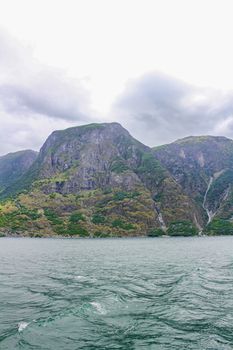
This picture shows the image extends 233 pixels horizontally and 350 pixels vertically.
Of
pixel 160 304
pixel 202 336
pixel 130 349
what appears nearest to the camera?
pixel 130 349

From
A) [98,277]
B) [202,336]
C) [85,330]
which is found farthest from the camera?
[98,277]

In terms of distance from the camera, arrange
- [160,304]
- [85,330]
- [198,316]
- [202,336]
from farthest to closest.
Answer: [160,304] < [198,316] < [85,330] < [202,336]

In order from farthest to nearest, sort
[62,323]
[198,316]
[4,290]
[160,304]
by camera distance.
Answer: [4,290] < [160,304] < [198,316] < [62,323]

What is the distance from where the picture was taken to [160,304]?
42.6 meters

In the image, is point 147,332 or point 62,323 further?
point 62,323

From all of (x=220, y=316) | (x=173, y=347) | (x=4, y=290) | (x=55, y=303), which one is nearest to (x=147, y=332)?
(x=173, y=347)

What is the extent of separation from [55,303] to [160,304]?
12336mm

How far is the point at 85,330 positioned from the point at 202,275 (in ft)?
135

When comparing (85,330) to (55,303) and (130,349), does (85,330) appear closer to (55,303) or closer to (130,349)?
(130,349)

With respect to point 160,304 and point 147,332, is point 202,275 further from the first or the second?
point 147,332

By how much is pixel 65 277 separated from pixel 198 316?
34810mm

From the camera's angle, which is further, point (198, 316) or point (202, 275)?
point (202, 275)

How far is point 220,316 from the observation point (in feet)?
121

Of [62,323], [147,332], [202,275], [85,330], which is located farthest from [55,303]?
[202,275]
